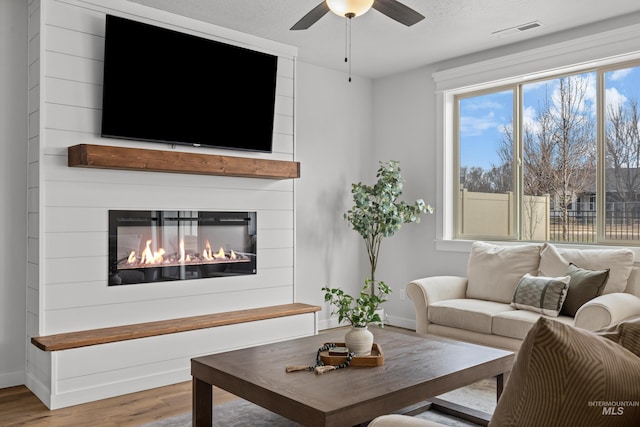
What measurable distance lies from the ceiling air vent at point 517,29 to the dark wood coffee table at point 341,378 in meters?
2.69

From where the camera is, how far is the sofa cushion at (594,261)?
3.72 m

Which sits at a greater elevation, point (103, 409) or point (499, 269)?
point (499, 269)

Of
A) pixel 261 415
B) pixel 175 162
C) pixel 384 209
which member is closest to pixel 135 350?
pixel 261 415

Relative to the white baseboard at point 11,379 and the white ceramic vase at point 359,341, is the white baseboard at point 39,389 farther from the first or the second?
the white ceramic vase at point 359,341

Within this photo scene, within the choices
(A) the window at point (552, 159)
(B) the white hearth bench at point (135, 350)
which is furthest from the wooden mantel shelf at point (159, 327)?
(A) the window at point (552, 159)

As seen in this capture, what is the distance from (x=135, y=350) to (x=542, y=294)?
280 cm

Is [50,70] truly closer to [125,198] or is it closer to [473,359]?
[125,198]

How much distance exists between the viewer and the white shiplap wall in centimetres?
340

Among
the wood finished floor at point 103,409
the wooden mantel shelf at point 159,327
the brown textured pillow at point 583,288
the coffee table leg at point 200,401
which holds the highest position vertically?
the brown textured pillow at point 583,288

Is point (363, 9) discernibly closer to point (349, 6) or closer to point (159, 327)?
point (349, 6)

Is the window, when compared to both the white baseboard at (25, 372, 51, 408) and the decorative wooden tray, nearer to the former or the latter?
the decorative wooden tray

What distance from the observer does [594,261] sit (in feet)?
12.7

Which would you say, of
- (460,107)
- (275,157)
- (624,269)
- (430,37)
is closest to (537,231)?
(624,269)

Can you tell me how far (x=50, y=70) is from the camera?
346cm
